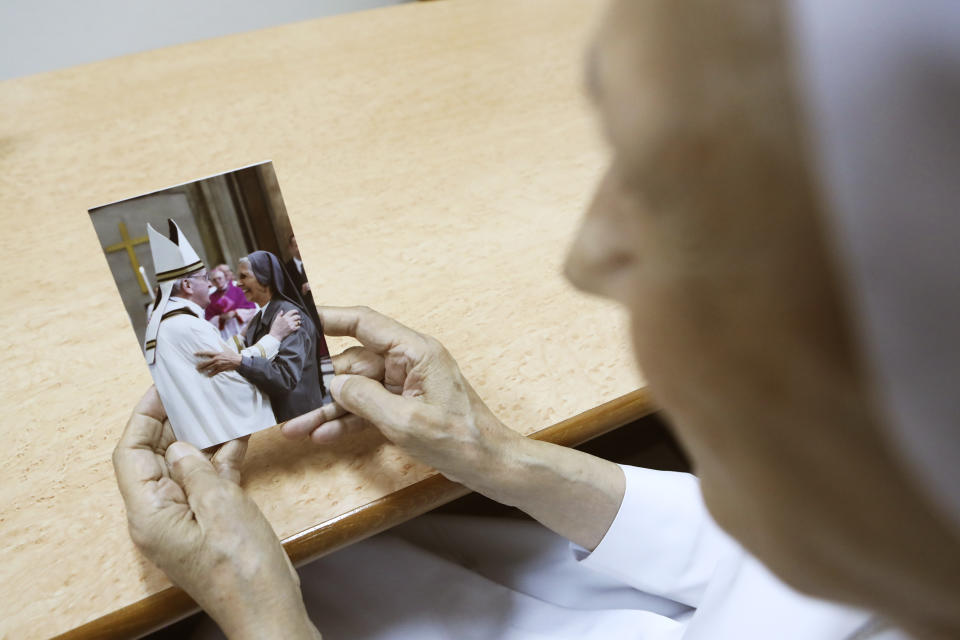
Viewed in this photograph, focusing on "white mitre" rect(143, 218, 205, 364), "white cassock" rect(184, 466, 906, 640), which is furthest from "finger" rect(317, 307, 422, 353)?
"white cassock" rect(184, 466, 906, 640)

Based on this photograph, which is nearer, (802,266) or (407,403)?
(802,266)

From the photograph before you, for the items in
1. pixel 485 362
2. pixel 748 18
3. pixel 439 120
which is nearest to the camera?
pixel 748 18

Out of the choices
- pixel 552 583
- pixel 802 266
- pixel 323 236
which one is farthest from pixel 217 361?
pixel 802 266

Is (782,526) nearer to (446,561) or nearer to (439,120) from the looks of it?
(446,561)

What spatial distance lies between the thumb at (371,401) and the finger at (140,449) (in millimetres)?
154

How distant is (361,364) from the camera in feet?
2.40

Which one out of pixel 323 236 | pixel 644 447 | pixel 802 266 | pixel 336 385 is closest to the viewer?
pixel 802 266

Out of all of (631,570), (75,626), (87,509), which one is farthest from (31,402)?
(631,570)

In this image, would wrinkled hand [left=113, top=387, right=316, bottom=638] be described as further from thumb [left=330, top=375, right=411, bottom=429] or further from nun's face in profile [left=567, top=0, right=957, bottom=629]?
nun's face in profile [left=567, top=0, right=957, bottom=629]

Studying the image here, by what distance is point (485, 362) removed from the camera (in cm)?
78

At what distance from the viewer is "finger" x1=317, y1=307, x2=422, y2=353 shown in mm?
705

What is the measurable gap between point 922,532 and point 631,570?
525mm

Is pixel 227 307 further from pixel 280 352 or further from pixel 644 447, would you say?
pixel 644 447

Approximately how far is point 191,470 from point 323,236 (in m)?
0.39
